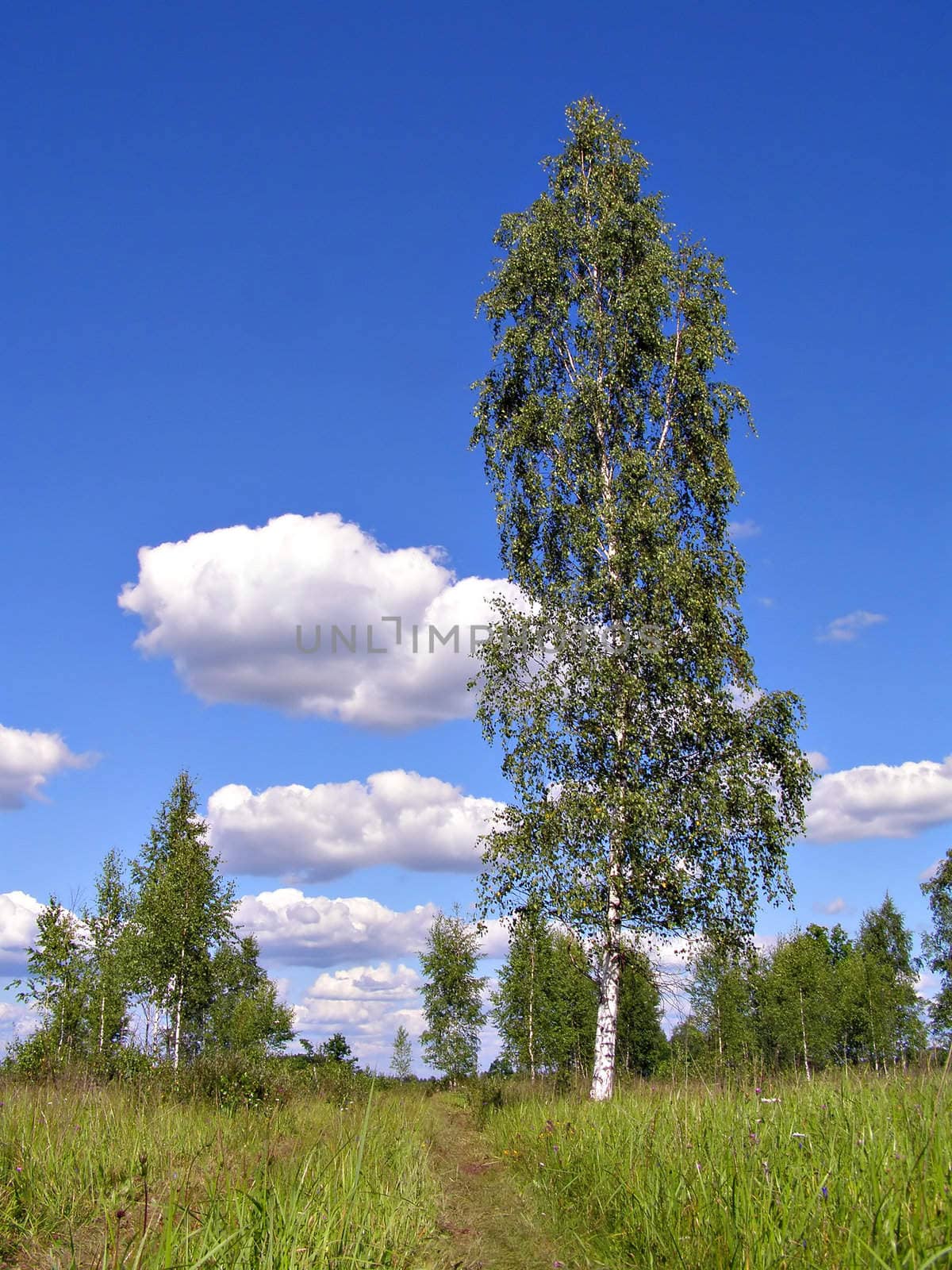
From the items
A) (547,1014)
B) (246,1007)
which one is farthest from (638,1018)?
(246,1007)

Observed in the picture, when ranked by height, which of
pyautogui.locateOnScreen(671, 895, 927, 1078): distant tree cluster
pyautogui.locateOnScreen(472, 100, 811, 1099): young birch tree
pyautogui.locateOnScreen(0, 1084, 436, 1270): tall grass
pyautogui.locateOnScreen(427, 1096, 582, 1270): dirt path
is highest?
pyautogui.locateOnScreen(472, 100, 811, 1099): young birch tree

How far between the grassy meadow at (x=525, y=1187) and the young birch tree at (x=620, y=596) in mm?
5737

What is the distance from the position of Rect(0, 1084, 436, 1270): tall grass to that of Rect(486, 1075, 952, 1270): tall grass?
4.30ft

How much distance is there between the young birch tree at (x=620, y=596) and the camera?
15.4 m

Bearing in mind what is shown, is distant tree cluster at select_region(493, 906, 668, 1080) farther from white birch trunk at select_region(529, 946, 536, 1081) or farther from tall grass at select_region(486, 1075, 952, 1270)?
tall grass at select_region(486, 1075, 952, 1270)

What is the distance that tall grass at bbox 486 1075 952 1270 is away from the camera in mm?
3820

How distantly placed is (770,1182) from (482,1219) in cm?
406

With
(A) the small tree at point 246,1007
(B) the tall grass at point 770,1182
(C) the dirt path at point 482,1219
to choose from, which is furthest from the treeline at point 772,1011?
(B) the tall grass at point 770,1182

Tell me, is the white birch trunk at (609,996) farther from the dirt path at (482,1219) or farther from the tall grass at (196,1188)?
the tall grass at (196,1188)

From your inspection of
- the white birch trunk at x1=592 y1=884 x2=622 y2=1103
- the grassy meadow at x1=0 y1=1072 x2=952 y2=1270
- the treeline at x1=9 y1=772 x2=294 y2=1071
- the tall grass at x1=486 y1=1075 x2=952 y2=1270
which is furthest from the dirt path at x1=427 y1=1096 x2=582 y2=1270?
the treeline at x1=9 y1=772 x2=294 y2=1071

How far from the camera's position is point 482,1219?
747 cm

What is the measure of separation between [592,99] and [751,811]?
53.8 ft

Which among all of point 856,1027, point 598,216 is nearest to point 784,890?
point 598,216

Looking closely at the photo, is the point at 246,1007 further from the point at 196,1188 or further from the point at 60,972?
the point at 196,1188
